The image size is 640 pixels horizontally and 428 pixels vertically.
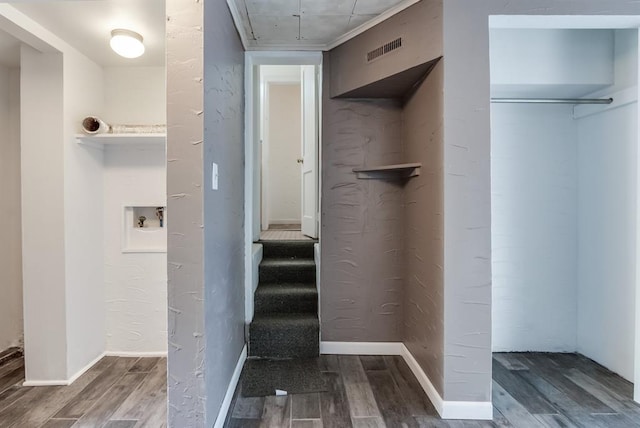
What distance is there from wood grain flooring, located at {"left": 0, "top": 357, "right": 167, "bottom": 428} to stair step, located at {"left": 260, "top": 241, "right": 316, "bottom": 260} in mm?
Answer: 1263

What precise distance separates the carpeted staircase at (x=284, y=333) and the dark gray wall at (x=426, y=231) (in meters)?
0.70

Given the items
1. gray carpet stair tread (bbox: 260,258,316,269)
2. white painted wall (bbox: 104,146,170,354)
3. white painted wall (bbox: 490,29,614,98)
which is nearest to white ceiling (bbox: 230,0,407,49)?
white painted wall (bbox: 490,29,614,98)

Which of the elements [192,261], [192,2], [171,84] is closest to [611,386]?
[192,261]

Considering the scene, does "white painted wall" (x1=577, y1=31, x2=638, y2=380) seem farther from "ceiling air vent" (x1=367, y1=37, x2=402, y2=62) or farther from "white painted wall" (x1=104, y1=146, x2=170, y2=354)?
"white painted wall" (x1=104, y1=146, x2=170, y2=354)

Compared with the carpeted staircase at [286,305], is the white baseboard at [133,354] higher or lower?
lower

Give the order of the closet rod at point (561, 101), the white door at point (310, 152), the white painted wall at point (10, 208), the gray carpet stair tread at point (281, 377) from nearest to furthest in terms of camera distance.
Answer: the gray carpet stair tread at point (281, 377) → the closet rod at point (561, 101) → the white painted wall at point (10, 208) → the white door at point (310, 152)

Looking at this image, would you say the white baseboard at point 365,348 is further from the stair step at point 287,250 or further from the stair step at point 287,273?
the stair step at point 287,250

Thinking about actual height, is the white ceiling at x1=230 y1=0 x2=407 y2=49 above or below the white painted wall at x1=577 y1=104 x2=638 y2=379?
above

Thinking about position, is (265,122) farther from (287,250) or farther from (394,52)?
(394,52)

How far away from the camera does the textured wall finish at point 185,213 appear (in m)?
1.38

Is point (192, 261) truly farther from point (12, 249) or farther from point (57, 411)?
point (12, 249)

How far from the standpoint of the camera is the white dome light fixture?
199 cm

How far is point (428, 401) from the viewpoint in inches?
77.1

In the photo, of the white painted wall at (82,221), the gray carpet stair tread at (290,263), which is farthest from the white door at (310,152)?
the white painted wall at (82,221)
